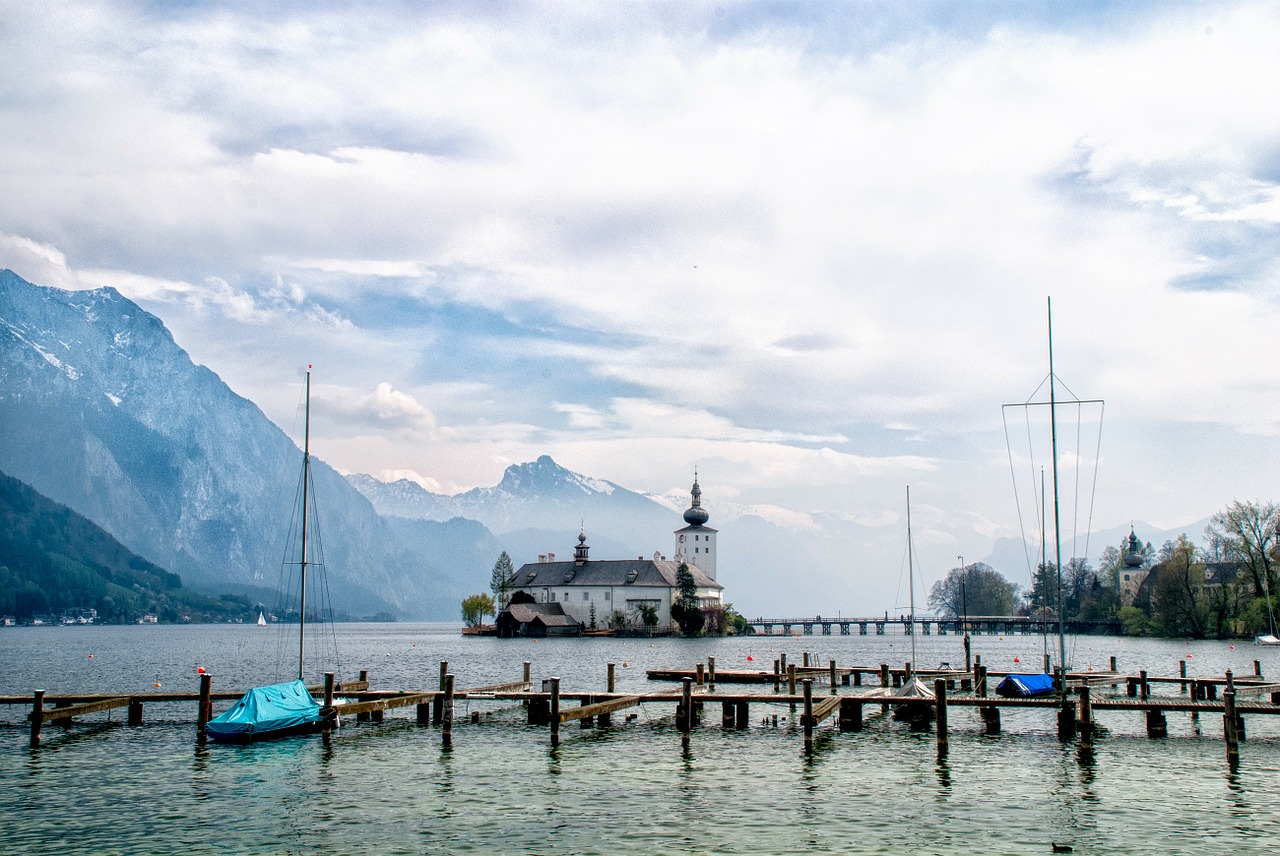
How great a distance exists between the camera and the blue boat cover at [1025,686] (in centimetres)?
5594

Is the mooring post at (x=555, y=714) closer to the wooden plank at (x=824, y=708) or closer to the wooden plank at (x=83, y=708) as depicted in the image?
the wooden plank at (x=824, y=708)

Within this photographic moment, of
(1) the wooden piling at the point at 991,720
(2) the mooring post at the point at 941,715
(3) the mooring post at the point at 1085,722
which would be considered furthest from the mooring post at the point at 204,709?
(3) the mooring post at the point at 1085,722

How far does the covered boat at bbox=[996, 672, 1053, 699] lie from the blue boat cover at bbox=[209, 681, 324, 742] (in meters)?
32.5

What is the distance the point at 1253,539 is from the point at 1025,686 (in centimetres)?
9649

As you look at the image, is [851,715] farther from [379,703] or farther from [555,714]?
[379,703]

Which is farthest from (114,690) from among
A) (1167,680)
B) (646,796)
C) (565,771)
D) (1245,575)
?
(1245,575)

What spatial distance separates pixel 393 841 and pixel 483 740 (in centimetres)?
1901

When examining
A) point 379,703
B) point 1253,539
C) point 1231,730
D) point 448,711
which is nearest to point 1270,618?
point 1253,539

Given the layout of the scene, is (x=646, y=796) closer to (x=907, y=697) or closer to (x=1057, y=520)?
(x=907, y=697)

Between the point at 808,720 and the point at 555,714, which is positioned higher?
the point at 555,714

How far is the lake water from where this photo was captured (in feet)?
94.7

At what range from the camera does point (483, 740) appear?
156 ft

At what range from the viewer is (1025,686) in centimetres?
5625

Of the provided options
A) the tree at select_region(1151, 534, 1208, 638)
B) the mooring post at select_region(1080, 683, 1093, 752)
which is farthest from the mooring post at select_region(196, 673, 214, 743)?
the tree at select_region(1151, 534, 1208, 638)
